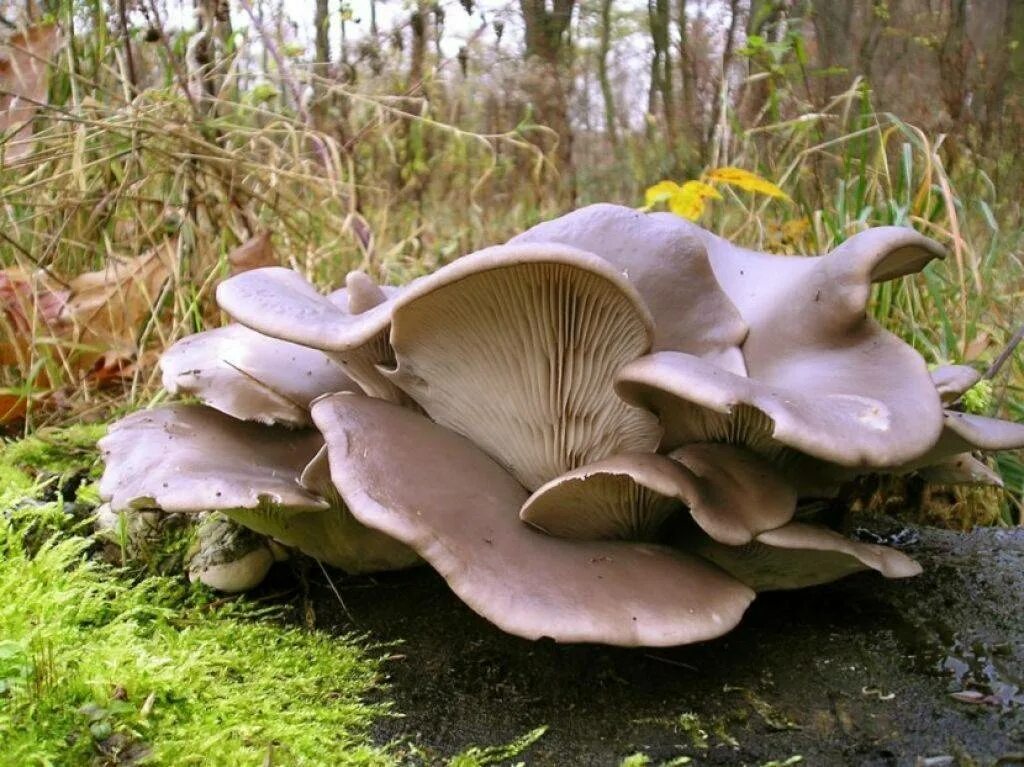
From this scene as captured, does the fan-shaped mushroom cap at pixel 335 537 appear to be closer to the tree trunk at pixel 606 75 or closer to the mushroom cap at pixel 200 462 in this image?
the mushroom cap at pixel 200 462

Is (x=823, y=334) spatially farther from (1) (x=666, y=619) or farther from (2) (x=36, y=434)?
(2) (x=36, y=434)

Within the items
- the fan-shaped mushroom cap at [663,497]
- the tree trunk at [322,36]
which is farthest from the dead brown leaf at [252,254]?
the tree trunk at [322,36]

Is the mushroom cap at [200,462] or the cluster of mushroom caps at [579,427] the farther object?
the mushroom cap at [200,462]

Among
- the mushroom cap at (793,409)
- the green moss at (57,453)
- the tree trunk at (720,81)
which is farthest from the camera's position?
the tree trunk at (720,81)

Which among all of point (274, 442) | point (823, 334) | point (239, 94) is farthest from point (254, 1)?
point (823, 334)

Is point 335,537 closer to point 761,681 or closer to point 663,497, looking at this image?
point 663,497

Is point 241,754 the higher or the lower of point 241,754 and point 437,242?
the higher

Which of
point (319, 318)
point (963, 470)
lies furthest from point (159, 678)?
point (963, 470)
